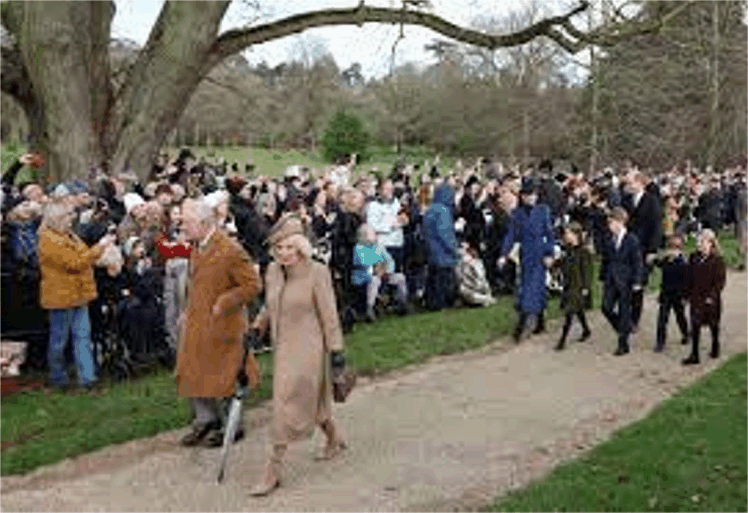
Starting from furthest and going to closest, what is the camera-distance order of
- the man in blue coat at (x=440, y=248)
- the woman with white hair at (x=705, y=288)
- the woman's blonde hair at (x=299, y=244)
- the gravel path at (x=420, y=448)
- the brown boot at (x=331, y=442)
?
the man in blue coat at (x=440, y=248), the woman with white hair at (x=705, y=288), the brown boot at (x=331, y=442), the woman's blonde hair at (x=299, y=244), the gravel path at (x=420, y=448)

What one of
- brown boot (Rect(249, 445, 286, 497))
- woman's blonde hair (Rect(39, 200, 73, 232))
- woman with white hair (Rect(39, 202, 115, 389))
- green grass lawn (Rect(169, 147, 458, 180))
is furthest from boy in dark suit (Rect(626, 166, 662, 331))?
green grass lawn (Rect(169, 147, 458, 180))

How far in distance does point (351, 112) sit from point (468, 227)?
2282 centimetres

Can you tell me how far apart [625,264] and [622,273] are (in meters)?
0.11

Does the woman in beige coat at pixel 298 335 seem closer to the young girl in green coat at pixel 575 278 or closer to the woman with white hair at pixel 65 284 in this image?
the woman with white hair at pixel 65 284

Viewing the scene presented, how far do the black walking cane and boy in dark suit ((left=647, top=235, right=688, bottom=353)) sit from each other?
6334 millimetres

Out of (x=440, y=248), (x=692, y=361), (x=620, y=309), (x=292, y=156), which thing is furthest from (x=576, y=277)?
(x=292, y=156)

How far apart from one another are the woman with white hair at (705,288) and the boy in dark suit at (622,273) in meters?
0.71

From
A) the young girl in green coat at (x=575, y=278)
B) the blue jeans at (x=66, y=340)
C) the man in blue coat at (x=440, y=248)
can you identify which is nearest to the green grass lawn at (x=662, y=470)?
the young girl in green coat at (x=575, y=278)

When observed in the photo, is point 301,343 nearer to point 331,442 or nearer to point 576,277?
point 331,442

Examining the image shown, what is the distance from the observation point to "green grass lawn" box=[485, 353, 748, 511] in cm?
832

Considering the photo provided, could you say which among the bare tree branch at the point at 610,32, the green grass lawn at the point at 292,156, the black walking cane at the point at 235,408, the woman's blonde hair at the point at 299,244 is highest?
the bare tree branch at the point at 610,32

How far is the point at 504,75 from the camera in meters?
39.3

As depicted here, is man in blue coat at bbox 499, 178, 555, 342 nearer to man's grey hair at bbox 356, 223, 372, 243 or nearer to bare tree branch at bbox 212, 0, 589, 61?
man's grey hair at bbox 356, 223, 372, 243

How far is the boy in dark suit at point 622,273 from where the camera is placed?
14453 mm
